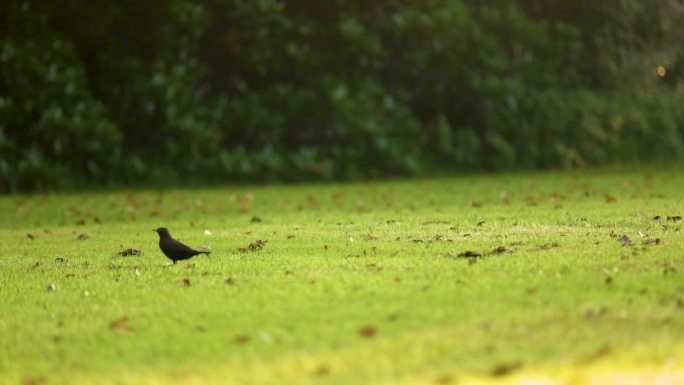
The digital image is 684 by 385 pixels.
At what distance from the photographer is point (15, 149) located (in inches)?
704

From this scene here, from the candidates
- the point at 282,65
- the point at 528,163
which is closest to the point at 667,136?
the point at 528,163

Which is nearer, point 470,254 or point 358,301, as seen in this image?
point 358,301

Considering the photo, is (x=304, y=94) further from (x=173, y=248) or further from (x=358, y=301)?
(x=358, y=301)

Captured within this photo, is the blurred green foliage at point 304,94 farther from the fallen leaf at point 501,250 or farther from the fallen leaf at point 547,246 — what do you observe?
the fallen leaf at point 501,250

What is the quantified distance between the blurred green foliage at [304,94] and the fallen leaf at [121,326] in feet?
40.0

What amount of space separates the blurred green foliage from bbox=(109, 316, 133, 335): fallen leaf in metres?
12.2

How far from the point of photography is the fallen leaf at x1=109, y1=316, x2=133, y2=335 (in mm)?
5992

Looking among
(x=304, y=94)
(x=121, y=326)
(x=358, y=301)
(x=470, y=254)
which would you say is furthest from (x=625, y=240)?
(x=304, y=94)

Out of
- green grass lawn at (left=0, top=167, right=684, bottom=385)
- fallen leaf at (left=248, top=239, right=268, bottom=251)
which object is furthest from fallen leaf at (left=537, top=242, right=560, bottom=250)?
fallen leaf at (left=248, top=239, right=268, bottom=251)

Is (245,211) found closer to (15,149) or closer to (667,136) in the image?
(15,149)

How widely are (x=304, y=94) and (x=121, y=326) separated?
1434 cm

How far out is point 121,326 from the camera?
6.09 metres

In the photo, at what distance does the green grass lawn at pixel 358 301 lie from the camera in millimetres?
5113

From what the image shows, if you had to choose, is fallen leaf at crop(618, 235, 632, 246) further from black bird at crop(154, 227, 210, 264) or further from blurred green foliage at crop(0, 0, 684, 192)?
blurred green foliage at crop(0, 0, 684, 192)
